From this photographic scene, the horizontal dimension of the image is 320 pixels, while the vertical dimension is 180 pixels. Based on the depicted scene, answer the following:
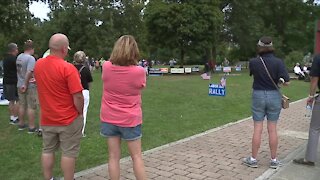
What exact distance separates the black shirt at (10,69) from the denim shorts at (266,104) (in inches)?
213

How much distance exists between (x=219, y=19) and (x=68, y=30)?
20774mm

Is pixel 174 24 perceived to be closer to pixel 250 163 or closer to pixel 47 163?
pixel 250 163

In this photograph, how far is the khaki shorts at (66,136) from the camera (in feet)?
14.1

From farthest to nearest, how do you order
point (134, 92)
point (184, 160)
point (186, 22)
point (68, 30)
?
point (68, 30), point (186, 22), point (184, 160), point (134, 92)

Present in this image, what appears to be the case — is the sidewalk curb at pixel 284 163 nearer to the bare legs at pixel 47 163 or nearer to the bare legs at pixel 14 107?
the bare legs at pixel 47 163

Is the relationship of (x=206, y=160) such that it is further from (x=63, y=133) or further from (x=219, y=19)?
(x=219, y=19)

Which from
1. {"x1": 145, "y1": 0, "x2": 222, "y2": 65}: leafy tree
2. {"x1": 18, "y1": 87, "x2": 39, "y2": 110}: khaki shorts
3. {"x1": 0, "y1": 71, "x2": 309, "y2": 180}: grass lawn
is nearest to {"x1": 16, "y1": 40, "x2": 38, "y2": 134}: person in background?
{"x1": 18, "y1": 87, "x2": 39, "y2": 110}: khaki shorts

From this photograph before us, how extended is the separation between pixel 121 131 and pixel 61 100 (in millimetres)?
735

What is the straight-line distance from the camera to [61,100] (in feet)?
13.8

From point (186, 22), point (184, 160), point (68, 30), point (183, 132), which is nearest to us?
point (184, 160)

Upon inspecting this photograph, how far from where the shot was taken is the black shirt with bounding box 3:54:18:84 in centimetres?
853

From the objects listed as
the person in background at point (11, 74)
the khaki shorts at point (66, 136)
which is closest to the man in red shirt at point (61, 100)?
the khaki shorts at point (66, 136)

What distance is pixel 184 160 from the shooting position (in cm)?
606

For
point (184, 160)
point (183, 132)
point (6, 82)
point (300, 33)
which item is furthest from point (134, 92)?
point (300, 33)
